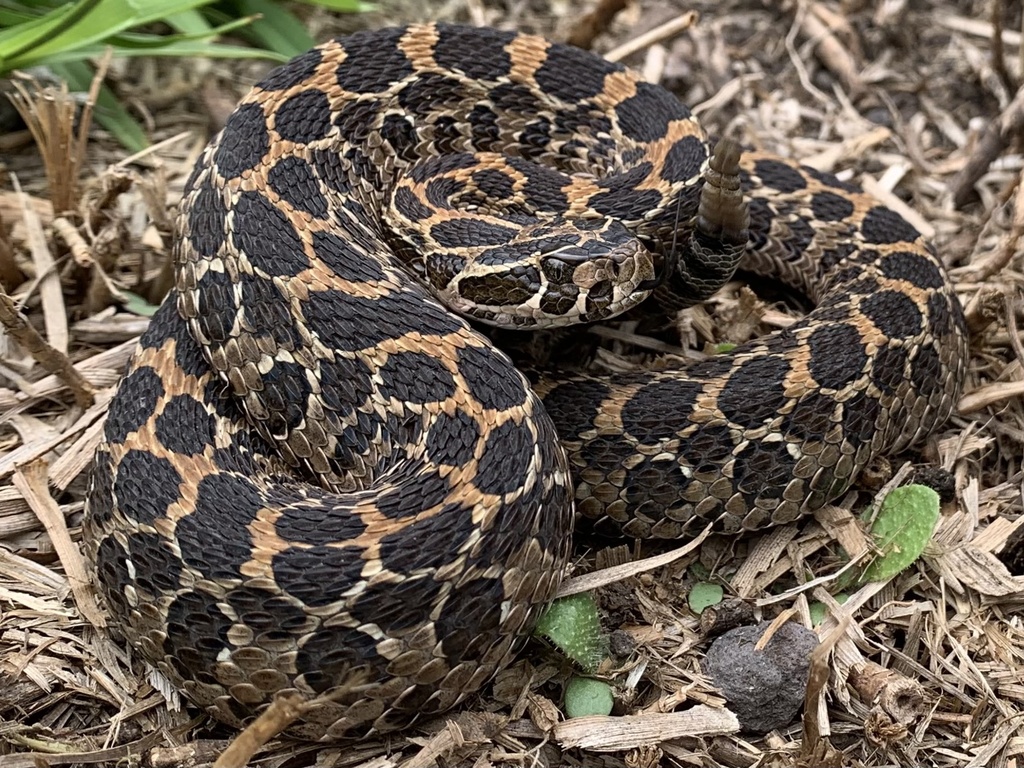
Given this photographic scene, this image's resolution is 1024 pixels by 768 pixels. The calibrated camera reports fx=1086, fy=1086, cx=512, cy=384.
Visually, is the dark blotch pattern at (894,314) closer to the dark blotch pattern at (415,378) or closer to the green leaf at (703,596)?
the green leaf at (703,596)

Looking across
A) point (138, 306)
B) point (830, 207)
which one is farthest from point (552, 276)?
point (138, 306)

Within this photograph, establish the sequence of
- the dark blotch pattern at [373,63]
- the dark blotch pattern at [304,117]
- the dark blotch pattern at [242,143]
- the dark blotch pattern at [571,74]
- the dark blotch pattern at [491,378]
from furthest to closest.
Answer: the dark blotch pattern at [571,74] → the dark blotch pattern at [373,63] → the dark blotch pattern at [304,117] → the dark blotch pattern at [242,143] → the dark blotch pattern at [491,378]

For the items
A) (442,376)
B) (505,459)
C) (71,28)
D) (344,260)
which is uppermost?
(71,28)

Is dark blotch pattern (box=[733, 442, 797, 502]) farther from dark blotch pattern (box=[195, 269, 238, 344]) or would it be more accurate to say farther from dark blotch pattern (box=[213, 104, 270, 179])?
dark blotch pattern (box=[213, 104, 270, 179])

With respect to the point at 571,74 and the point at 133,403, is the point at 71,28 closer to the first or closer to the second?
the point at 133,403

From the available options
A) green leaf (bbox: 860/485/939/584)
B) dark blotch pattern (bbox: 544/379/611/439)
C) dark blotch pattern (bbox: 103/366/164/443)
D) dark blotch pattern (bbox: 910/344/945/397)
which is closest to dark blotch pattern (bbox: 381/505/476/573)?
dark blotch pattern (bbox: 544/379/611/439)

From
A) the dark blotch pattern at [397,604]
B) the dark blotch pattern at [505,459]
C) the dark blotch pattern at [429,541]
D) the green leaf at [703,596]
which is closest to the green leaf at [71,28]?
the dark blotch pattern at [505,459]

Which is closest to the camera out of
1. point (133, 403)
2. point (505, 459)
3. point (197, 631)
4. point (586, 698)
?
point (197, 631)
